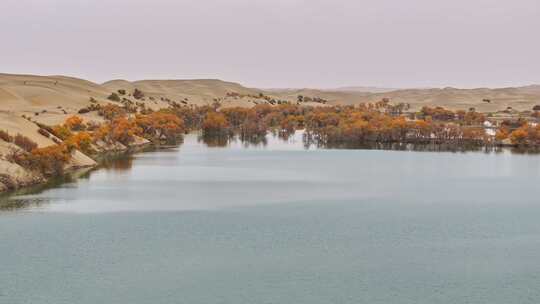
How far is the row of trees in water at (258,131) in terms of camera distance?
316ft

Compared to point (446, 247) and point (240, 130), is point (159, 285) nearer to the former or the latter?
point (446, 247)

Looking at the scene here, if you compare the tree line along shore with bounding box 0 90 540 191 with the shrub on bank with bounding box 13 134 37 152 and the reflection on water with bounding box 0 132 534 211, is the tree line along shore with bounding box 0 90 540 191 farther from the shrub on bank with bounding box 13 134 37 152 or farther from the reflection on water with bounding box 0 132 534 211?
the reflection on water with bounding box 0 132 534 211

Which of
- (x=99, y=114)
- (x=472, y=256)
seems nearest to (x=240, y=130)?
(x=99, y=114)

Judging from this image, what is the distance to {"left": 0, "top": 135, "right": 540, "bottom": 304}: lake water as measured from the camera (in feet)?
115

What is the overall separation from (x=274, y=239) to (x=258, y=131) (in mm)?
120978

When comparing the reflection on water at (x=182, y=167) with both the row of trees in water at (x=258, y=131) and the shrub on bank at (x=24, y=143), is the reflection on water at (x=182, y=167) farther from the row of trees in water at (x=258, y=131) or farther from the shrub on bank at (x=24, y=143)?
the shrub on bank at (x=24, y=143)

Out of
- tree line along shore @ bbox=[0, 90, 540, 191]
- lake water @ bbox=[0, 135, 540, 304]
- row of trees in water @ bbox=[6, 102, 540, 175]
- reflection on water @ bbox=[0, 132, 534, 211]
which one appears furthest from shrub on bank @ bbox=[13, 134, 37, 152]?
lake water @ bbox=[0, 135, 540, 304]

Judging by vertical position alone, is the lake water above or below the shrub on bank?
below

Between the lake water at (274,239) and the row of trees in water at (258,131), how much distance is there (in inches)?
720

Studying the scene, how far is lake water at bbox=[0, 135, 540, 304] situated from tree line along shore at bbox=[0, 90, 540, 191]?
709 centimetres

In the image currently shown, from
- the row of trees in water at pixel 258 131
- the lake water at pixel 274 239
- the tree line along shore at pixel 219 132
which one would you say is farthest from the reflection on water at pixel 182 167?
the row of trees in water at pixel 258 131

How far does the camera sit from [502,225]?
5131 cm

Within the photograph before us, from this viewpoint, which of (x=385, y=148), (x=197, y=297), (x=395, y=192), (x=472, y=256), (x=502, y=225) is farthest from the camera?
(x=385, y=148)

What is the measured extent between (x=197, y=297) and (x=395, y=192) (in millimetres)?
38748
